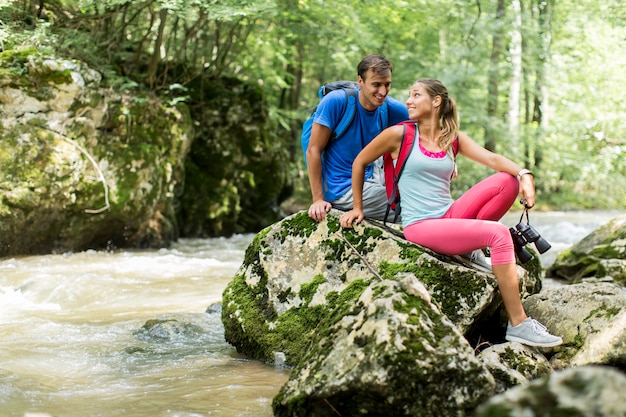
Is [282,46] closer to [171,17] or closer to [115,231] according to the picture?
[171,17]

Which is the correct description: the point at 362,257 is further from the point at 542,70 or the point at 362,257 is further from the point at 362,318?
the point at 542,70

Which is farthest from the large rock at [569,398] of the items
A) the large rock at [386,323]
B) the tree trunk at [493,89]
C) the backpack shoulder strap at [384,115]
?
the tree trunk at [493,89]

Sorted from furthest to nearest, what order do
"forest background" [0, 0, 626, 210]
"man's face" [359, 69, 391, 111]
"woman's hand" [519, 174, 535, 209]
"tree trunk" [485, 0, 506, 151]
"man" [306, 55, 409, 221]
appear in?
"tree trunk" [485, 0, 506, 151] → "forest background" [0, 0, 626, 210] → "man" [306, 55, 409, 221] → "man's face" [359, 69, 391, 111] → "woman's hand" [519, 174, 535, 209]

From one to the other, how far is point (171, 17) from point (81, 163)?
Result: 488 centimetres

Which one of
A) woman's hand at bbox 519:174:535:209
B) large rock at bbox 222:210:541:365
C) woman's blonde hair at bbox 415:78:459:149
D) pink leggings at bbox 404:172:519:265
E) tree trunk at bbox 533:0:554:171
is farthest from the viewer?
tree trunk at bbox 533:0:554:171

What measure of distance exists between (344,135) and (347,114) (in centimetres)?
17

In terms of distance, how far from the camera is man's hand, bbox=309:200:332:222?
196 inches

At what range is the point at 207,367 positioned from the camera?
4.81 metres

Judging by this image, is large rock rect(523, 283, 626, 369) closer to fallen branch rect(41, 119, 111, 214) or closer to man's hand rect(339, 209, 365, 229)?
man's hand rect(339, 209, 365, 229)

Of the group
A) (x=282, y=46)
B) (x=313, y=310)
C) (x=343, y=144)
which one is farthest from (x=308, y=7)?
(x=313, y=310)

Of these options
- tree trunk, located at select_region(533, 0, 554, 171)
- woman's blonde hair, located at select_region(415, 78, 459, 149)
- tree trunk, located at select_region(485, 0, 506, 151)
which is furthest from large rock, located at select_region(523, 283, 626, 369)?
tree trunk, located at select_region(485, 0, 506, 151)

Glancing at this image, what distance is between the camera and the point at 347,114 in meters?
5.01

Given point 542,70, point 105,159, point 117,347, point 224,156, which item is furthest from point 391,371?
point 542,70

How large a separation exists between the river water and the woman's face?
212 cm
